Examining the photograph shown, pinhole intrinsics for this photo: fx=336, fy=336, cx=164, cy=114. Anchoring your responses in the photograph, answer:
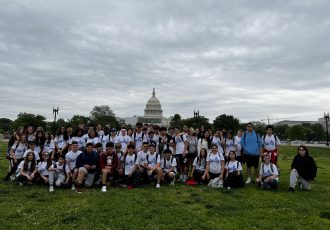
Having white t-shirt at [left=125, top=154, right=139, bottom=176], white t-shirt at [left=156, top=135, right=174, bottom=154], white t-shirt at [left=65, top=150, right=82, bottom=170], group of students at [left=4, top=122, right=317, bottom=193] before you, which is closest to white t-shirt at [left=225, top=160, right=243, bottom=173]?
group of students at [left=4, top=122, right=317, bottom=193]

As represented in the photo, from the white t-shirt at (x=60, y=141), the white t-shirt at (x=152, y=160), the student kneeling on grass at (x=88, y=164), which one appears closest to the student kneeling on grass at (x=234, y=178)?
the white t-shirt at (x=152, y=160)

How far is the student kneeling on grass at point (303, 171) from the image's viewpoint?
35.5ft

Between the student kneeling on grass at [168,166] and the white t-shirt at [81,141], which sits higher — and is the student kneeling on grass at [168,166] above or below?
below

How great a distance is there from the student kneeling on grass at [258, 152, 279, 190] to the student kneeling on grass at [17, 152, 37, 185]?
24.4 ft

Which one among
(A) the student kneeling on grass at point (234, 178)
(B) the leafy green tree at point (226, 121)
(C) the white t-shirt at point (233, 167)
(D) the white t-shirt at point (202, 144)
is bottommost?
(A) the student kneeling on grass at point (234, 178)

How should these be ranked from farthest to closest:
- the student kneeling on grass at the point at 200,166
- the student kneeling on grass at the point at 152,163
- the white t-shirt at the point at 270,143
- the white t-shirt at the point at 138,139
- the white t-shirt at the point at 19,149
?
1. the white t-shirt at the point at 138,139
2. the white t-shirt at the point at 19,149
3. the white t-shirt at the point at 270,143
4. the student kneeling on grass at the point at 200,166
5. the student kneeling on grass at the point at 152,163

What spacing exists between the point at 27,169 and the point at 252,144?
25.5 feet

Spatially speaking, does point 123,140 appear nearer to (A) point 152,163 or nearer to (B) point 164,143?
(B) point 164,143

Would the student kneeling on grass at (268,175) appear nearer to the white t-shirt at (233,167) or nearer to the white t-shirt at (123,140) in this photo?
the white t-shirt at (233,167)

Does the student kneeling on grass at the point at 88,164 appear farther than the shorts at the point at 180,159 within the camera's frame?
No

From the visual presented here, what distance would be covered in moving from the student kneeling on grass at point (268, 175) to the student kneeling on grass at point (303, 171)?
0.51 m

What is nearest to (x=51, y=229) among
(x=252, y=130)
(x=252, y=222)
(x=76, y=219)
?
(x=76, y=219)

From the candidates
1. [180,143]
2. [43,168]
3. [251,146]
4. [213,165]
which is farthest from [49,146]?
[251,146]

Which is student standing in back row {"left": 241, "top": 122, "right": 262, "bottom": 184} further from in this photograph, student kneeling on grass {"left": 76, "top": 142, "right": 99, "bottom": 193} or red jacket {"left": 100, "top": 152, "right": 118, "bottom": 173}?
student kneeling on grass {"left": 76, "top": 142, "right": 99, "bottom": 193}
